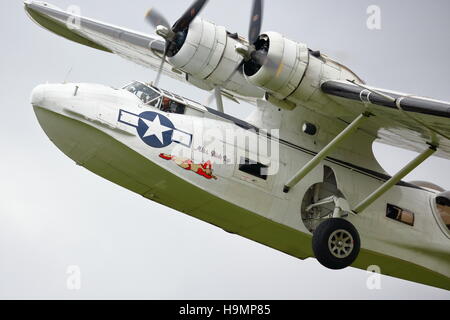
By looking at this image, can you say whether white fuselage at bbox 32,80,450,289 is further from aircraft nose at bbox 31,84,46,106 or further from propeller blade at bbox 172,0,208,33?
propeller blade at bbox 172,0,208,33

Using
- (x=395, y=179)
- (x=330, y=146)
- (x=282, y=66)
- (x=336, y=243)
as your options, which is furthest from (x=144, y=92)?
(x=395, y=179)

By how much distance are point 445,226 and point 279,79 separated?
4837 millimetres

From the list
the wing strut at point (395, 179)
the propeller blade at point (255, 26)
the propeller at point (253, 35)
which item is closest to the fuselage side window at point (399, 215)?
the wing strut at point (395, 179)

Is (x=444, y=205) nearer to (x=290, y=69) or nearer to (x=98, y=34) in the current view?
(x=290, y=69)

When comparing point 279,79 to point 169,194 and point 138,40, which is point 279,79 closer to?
point 169,194

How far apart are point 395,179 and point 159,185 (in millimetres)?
4420

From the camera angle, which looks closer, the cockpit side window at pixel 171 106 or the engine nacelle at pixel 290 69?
the engine nacelle at pixel 290 69

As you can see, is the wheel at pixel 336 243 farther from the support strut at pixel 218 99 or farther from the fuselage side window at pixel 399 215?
the support strut at pixel 218 99

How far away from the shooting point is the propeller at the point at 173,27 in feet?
45.9

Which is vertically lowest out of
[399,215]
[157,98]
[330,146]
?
[399,215]

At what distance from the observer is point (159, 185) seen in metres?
12.9

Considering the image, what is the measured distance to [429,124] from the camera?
12.9 m

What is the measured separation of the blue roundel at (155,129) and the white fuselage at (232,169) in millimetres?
18

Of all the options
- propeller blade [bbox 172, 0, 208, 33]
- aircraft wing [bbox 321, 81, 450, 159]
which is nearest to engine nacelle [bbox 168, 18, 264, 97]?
propeller blade [bbox 172, 0, 208, 33]
